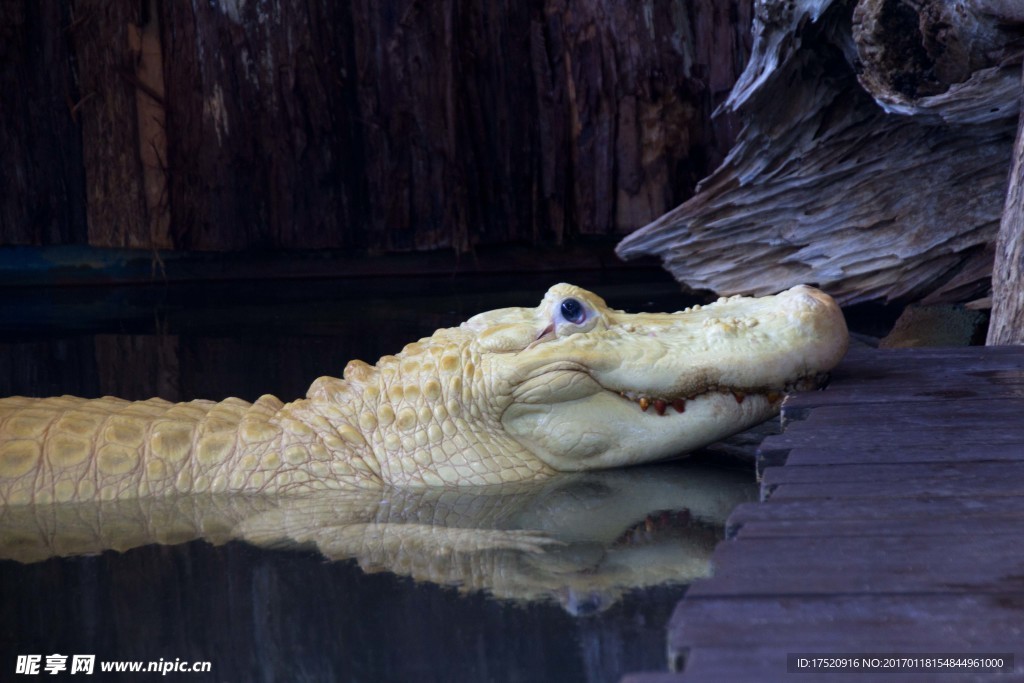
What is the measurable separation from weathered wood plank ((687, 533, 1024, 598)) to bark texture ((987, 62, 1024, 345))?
2.10 m

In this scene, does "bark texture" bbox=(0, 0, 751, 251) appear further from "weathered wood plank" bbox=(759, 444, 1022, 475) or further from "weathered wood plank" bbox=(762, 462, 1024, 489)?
"weathered wood plank" bbox=(762, 462, 1024, 489)

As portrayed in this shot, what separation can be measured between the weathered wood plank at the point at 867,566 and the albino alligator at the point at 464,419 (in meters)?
1.06

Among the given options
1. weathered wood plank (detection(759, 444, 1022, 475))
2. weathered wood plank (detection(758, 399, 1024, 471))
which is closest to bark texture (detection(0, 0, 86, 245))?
weathered wood plank (detection(758, 399, 1024, 471))

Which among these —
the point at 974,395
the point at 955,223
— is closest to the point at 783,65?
the point at 955,223

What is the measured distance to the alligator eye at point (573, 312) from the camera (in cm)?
252

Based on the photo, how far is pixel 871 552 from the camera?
133cm

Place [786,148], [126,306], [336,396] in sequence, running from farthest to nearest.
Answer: [126,306]
[786,148]
[336,396]

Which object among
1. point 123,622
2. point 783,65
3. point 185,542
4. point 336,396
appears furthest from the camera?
point 783,65

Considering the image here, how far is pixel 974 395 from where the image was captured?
2367 mm

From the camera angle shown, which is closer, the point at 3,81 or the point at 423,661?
the point at 423,661

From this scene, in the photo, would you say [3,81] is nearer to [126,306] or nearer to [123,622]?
[126,306]

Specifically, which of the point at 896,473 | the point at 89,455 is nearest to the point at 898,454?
the point at 896,473

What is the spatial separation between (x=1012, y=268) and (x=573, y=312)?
1.60 metres

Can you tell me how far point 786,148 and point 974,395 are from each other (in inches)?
107
